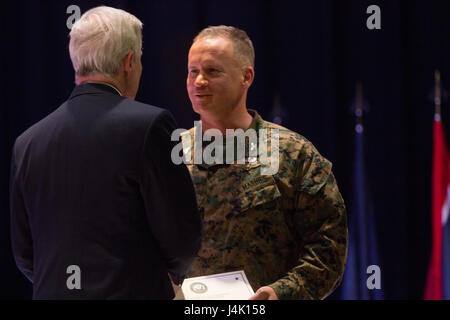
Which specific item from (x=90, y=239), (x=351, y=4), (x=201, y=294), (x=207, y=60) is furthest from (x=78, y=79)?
(x=351, y=4)

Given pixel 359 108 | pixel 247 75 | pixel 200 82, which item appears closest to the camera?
pixel 200 82

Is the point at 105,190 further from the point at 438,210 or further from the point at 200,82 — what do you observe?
the point at 438,210

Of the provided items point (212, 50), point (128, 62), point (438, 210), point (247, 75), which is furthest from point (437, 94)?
point (128, 62)

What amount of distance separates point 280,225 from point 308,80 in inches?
55.0

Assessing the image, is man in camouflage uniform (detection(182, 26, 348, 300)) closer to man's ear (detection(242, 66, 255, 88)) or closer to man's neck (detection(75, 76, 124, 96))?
man's ear (detection(242, 66, 255, 88))

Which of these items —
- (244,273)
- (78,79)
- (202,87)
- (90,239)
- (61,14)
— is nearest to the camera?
(90,239)

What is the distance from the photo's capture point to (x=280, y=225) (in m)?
1.53

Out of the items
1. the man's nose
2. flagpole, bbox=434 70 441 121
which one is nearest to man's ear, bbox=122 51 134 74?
the man's nose

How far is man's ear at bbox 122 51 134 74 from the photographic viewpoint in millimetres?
1226

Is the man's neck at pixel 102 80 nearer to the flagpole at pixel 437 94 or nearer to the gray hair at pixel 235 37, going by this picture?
the gray hair at pixel 235 37

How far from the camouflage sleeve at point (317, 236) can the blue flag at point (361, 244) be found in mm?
1253

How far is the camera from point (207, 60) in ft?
5.30

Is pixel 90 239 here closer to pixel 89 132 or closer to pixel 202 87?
pixel 89 132
